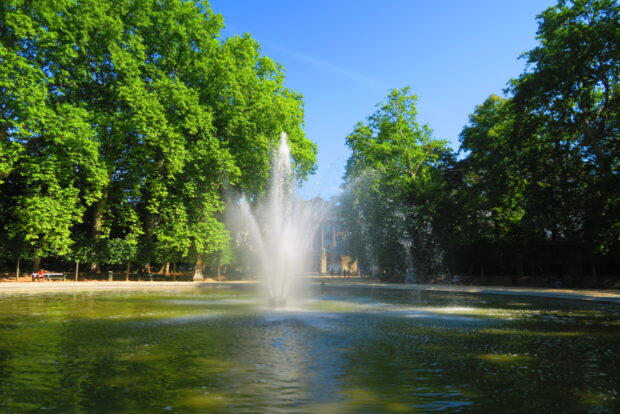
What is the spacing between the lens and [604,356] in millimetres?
8938

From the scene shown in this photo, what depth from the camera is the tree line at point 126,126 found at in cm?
2962

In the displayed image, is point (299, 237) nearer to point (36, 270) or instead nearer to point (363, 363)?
point (363, 363)

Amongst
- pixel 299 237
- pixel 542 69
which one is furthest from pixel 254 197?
pixel 542 69

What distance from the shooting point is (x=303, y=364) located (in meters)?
7.97

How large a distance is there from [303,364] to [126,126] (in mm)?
29159

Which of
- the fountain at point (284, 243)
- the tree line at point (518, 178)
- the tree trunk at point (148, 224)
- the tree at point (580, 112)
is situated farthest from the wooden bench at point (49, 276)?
the tree at point (580, 112)

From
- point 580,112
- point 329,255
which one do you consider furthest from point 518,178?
point 329,255

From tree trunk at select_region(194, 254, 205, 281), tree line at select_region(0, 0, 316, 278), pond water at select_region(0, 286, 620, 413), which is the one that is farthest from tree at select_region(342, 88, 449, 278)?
pond water at select_region(0, 286, 620, 413)

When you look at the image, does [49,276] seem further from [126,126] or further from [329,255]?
[329,255]

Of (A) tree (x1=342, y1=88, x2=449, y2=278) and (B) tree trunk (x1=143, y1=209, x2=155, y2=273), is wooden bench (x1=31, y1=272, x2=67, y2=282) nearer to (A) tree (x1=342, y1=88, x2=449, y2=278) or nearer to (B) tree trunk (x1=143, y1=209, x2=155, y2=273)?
(B) tree trunk (x1=143, y1=209, x2=155, y2=273)

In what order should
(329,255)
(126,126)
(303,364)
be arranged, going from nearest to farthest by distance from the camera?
(303,364), (126,126), (329,255)

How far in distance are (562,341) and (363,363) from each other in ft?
18.0

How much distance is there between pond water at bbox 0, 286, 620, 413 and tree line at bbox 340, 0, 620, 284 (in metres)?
18.4

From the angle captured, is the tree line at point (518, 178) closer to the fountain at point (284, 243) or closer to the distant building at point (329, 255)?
the fountain at point (284, 243)
